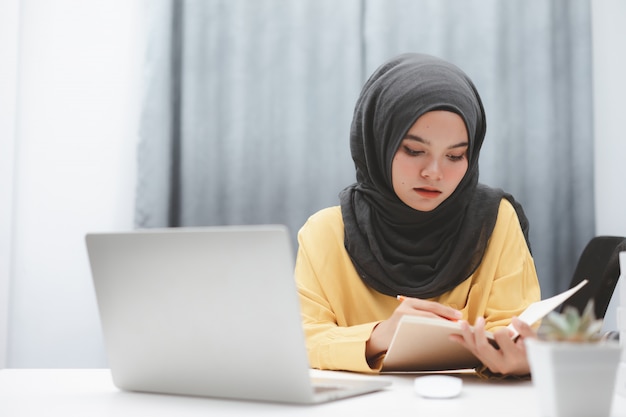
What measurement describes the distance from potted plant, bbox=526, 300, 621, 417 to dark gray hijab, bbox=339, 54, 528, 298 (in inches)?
32.5

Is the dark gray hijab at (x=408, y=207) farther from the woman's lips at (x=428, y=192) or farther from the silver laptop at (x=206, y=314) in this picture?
the silver laptop at (x=206, y=314)

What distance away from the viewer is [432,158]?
1.48m

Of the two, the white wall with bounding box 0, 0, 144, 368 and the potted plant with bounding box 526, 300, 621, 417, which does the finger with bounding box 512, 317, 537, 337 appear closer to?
the potted plant with bounding box 526, 300, 621, 417

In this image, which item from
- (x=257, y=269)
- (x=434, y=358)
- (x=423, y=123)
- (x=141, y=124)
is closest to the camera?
(x=257, y=269)

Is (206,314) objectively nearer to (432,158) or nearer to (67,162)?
(432,158)

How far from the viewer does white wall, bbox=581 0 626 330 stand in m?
2.31

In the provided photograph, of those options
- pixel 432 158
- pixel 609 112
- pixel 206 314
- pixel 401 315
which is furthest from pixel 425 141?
pixel 609 112

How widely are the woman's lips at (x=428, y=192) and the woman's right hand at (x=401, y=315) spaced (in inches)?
13.2

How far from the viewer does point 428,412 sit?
2.73 feet

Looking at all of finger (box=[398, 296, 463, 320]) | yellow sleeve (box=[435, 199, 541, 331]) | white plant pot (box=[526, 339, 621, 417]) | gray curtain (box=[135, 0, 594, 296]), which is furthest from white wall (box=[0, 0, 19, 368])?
white plant pot (box=[526, 339, 621, 417])

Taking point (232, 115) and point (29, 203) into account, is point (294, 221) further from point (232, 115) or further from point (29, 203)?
point (29, 203)

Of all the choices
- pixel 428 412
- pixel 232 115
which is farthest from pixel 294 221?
pixel 428 412

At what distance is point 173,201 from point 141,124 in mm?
252

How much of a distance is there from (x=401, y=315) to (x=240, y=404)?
14.6 inches
